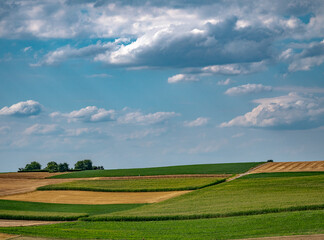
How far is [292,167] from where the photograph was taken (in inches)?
3169

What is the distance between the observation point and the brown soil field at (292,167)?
76.2m

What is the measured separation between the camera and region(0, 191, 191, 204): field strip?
197 feet

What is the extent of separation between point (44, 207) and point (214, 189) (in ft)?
73.3

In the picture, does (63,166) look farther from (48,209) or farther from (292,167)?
(48,209)

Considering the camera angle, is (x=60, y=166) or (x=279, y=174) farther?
(x=60, y=166)

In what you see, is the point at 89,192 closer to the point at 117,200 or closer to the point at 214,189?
the point at 117,200

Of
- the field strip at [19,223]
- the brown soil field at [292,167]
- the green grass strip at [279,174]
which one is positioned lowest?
the field strip at [19,223]

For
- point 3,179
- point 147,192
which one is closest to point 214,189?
point 147,192

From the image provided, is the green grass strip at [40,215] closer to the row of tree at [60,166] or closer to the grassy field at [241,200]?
the grassy field at [241,200]

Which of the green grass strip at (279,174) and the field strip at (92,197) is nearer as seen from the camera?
the field strip at (92,197)

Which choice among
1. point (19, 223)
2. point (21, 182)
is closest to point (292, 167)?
point (21, 182)

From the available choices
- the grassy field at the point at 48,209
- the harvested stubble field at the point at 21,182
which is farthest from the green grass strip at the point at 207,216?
the harvested stubble field at the point at 21,182

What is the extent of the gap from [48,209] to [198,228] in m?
25.7

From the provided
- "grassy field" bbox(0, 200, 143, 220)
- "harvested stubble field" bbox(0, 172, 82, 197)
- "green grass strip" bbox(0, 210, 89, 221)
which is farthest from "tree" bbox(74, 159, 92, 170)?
"green grass strip" bbox(0, 210, 89, 221)
